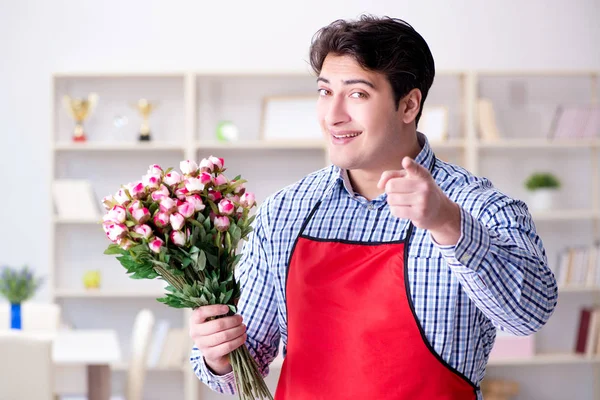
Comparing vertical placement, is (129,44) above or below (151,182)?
above

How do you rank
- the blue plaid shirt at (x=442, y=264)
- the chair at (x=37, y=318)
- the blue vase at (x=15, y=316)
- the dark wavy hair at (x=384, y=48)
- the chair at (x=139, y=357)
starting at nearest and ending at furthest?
the blue plaid shirt at (x=442, y=264) < the dark wavy hair at (x=384, y=48) < the blue vase at (x=15, y=316) < the chair at (x=139, y=357) < the chair at (x=37, y=318)

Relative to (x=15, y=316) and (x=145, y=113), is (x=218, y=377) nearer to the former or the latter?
(x=15, y=316)

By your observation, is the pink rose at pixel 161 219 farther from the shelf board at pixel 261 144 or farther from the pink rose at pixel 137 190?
the shelf board at pixel 261 144

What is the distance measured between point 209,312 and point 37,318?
3.06m

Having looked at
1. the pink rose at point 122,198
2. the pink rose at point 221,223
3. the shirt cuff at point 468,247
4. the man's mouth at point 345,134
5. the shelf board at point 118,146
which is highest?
the shelf board at point 118,146

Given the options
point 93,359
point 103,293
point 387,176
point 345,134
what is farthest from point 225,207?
point 103,293

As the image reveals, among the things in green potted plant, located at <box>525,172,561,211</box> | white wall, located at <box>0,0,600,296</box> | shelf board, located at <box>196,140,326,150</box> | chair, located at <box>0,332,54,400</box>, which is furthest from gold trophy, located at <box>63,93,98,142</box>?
green potted plant, located at <box>525,172,561,211</box>

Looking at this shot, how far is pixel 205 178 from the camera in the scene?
1.50 meters

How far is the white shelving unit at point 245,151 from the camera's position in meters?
4.94

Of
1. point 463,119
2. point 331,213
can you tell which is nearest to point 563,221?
point 463,119

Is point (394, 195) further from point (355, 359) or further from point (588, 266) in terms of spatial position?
point (588, 266)

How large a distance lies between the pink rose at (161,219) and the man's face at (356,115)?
0.31 metres

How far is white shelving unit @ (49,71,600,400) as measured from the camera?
4.94 meters

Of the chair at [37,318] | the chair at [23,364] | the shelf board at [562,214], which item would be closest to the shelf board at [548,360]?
the shelf board at [562,214]
